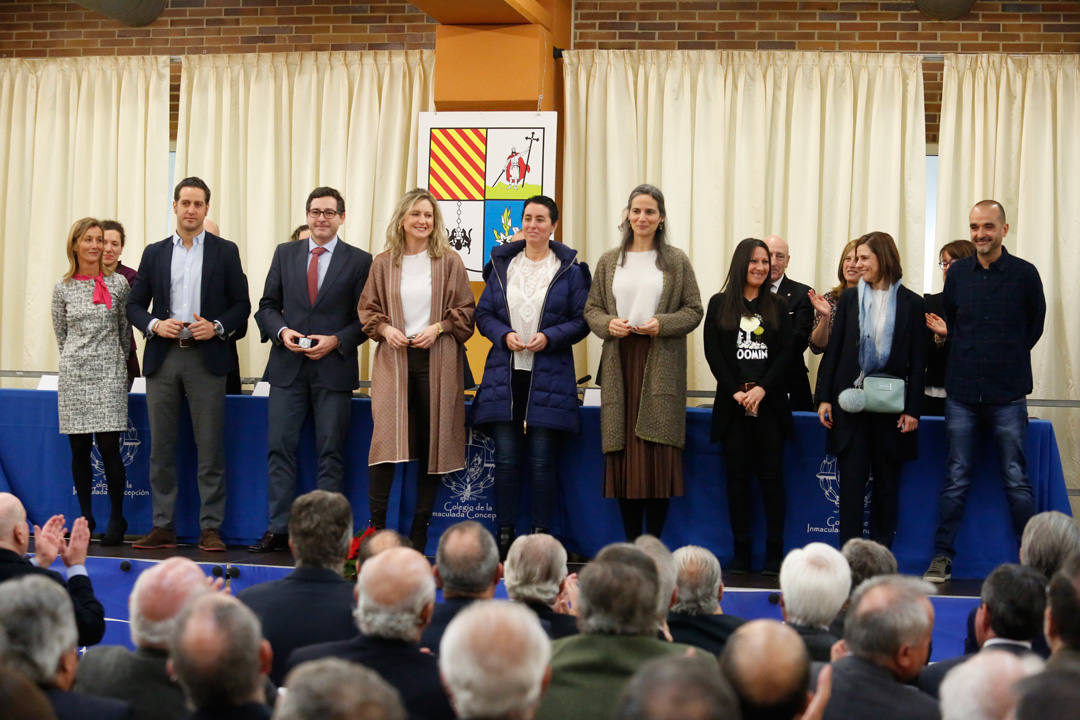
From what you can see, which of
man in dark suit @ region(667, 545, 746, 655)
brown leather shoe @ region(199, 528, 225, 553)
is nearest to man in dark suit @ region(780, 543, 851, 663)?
man in dark suit @ region(667, 545, 746, 655)

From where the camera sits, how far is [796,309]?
587 centimetres

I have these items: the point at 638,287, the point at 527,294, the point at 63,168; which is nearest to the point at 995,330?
the point at 638,287

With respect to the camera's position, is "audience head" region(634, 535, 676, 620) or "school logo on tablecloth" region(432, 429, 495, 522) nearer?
"audience head" region(634, 535, 676, 620)

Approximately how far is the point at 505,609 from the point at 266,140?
6.53 m

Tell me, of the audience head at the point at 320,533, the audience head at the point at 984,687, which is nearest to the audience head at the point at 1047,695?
the audience head at the point at 984,687

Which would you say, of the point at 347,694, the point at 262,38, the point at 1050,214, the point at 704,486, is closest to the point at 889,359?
the point at 704,486

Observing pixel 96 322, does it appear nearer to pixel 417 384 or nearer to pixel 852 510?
pixel 417 384

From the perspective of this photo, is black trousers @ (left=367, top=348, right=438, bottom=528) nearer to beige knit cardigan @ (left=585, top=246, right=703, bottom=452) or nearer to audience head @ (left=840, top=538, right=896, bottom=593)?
beige knit cardigan @ (left=585, top=246, right=703, bottom=452)

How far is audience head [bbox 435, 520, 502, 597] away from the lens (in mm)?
2934

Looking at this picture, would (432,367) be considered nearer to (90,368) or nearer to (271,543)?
(271,543)

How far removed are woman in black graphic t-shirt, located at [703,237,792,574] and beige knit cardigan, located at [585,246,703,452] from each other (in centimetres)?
15

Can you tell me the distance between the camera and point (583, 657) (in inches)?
92.8

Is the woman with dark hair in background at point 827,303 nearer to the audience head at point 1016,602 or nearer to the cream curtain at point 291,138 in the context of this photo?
the cream curtain at point 291,138

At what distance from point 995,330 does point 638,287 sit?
1.56m
